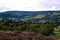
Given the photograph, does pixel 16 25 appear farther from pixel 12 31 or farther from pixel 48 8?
pixel 48 8

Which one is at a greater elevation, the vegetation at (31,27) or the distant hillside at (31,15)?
the distant hillside at (31,15)

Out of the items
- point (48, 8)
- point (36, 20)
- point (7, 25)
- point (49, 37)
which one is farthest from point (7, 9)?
point (49, 37)

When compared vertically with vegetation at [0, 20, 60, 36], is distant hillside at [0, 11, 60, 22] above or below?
above

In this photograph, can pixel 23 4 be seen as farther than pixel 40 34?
Yes

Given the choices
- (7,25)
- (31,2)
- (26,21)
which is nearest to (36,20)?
(26,21)

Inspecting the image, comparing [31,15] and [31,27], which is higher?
[31,15]

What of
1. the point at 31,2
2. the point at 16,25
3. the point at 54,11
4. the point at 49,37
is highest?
the point at 31,2

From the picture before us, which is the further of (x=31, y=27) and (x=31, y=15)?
(x=31, y=15)

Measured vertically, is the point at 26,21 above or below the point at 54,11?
below
